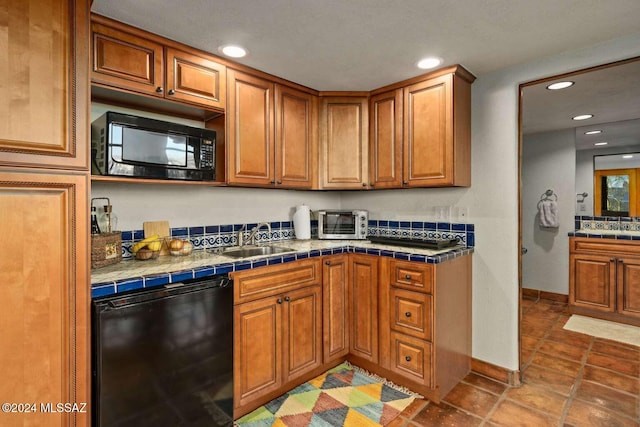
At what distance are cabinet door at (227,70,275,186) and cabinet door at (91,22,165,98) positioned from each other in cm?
46

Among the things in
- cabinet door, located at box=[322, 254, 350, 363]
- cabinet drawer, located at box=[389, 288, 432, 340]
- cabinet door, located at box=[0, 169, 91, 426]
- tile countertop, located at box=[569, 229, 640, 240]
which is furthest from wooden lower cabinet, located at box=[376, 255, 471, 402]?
tile countertop, located at box=[569, 229, 640, 240]

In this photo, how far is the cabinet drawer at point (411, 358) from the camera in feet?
7.09

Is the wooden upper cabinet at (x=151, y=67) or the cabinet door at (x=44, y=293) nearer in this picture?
the cabinet door at (x=44, y=293)

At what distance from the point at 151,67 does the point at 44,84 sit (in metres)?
0.70

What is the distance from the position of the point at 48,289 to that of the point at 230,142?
1.28 metres

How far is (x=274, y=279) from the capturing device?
6.86 feet

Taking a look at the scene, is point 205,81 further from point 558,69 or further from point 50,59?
point 558,69

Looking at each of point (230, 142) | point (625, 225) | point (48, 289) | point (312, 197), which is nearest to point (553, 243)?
point (625, 225)

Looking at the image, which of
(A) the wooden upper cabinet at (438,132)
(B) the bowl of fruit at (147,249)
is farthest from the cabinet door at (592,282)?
(B) the bowl of fruit at (147,249)

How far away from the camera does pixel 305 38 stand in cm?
192

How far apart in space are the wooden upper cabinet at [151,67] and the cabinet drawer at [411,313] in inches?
68.3

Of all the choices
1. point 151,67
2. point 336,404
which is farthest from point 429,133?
point 336,404

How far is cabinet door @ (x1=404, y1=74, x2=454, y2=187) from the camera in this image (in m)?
2.35

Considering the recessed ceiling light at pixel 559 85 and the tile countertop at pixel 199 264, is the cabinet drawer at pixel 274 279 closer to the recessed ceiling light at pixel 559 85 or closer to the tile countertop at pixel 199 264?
the tile countertop at pixel 199 264
